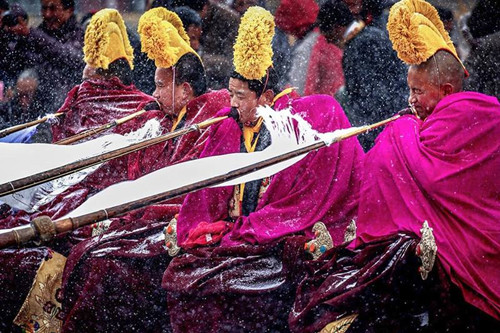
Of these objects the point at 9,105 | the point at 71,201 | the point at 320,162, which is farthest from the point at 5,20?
the point at 320,162

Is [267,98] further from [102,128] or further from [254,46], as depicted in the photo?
[102,128]

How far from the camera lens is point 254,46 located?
5.08 metres

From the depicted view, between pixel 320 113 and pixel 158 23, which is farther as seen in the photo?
pixel 158 23

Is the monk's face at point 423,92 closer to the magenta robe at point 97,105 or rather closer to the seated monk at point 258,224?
the seated monk at point 258,224

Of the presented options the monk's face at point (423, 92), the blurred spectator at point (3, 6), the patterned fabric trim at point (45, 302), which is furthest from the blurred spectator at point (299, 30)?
the blurred spectator at point (3, 6)

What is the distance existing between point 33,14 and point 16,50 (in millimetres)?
330

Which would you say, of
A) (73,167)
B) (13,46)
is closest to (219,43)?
(13,46)

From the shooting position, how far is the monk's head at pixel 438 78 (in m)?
4.43

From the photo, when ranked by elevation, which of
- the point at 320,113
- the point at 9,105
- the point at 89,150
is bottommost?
the point at 9,105

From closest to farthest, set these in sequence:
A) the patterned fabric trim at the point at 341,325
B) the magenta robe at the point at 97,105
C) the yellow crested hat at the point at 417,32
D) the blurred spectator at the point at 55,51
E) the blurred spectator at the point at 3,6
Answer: the patterned fabric trim at the point at 341,325 → the yellow crested hat at the point at 417,32 → the magenta robe at the point at 97,105 → the blurred spectator at the point at 55,51 → the blurred spectator at the point at 3,6

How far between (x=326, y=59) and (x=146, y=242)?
1.37m

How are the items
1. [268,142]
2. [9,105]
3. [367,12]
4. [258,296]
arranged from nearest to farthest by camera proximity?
[258,296]
[268,142]
[367,12]
[9,105]

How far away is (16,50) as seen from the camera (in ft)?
24.5

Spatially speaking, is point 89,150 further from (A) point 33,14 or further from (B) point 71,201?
(A) point 33,14
